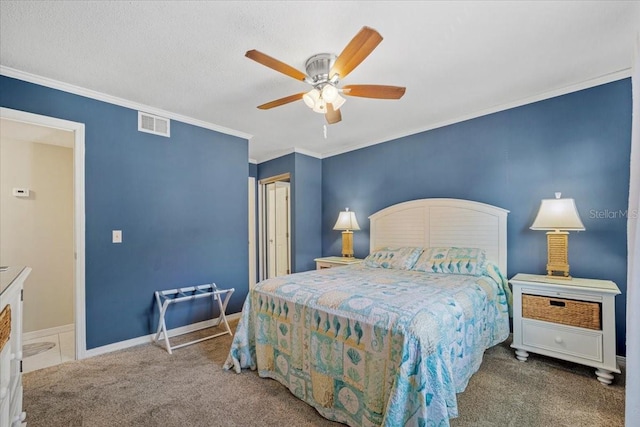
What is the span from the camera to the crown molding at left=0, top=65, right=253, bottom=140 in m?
2.29

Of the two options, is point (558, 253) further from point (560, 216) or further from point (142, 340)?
point (142, 340)

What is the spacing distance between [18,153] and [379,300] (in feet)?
13.7

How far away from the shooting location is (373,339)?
1.56 meters

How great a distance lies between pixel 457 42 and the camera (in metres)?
1.96

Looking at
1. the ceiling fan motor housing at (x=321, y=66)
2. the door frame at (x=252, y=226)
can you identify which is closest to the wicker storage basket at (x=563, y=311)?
the ceiling fan motor housing at (x=321, y=66)

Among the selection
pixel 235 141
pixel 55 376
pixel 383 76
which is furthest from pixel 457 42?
pixel 55 376

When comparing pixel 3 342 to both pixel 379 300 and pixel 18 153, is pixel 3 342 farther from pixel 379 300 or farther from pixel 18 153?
pixel 18 153

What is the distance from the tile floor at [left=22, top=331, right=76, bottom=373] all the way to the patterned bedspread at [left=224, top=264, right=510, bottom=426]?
1616 millimetres

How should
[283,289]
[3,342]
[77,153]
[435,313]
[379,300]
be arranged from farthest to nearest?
1. [77,153]
2. [283,289]
3. [379,300]
4. [435,313]
5. [3,342]

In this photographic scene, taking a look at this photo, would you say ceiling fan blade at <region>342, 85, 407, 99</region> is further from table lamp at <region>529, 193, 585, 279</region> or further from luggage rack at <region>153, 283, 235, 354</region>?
luggage rack at <region>153, 283, 235, 354</region>

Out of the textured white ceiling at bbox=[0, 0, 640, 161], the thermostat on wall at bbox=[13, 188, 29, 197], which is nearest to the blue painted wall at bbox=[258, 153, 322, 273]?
the textured white ceiling at bbox=[0, 0, 640, 161]

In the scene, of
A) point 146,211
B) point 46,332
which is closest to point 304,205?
point 146,211

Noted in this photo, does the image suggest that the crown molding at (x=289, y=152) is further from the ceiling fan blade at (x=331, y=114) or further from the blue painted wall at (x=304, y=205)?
the ceiling fan blade at (x=331, y=114)

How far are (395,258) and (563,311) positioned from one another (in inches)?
58.1
